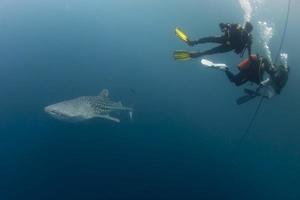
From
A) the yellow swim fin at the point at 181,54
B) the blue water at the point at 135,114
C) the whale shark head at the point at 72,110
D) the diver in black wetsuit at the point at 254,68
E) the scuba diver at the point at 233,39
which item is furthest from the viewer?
the blue water at the point at 135,114

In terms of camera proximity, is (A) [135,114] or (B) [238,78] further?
(A) [135,114]

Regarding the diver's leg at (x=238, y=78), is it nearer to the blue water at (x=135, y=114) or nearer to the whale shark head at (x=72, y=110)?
the blue water at (x=135, y=114)

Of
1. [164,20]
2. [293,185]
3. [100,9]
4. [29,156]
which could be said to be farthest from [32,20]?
[293,185]

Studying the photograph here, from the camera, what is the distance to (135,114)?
66.0 feet

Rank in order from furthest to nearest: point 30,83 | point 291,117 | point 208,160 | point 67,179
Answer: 1. point 291,117
2. point 30,83
3. point 208,160
4. point 67,179

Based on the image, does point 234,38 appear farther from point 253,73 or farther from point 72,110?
point 72,110

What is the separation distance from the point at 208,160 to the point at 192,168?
1452 millimetres

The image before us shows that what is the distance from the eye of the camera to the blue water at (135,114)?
1561 cm

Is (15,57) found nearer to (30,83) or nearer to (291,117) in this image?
(30,83)

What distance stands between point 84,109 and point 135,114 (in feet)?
16.8

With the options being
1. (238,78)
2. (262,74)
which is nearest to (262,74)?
(262,74)

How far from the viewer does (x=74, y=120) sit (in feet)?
50.2

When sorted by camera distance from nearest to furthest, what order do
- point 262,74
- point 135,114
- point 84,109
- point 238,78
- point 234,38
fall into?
point 234,38 < point 262,74 < point 238,78 < point 84,109 < point 135,114

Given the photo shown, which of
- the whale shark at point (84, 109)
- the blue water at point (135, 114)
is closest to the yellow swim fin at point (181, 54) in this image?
the blue water at point (135, 114)
